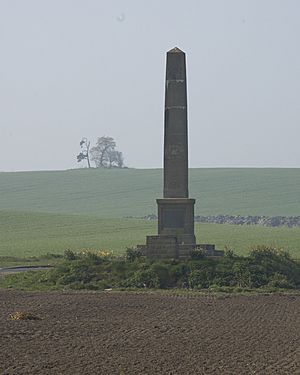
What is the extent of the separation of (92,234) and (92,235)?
3.70 ft

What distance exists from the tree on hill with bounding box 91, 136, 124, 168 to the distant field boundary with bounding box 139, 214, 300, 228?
77.5 m

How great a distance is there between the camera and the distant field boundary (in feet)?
294

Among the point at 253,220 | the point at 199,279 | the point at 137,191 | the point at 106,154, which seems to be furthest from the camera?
the point at 106,154

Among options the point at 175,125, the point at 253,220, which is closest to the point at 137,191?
the point at 253,220

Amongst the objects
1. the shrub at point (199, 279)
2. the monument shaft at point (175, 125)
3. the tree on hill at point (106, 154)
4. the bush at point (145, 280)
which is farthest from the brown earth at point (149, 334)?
the tree on hill at point (106, 154)

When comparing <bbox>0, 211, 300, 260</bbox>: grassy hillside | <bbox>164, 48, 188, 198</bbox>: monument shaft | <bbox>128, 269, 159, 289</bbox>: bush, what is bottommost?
<bbox>0, 211, 300, 260</bbox>: grassy hillside

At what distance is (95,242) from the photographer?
65.2m

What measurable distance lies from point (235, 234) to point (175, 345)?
51659 mm

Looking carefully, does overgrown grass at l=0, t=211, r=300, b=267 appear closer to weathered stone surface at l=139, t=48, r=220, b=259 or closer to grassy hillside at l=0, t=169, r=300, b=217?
weathered stone surface at l=139, t=48, r=220, b=259

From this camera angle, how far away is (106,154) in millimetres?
174250

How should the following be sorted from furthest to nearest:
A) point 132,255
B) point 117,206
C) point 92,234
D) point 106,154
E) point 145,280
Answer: point 106,154
point 117,206
point 92,234
point 132,255
point 145,280

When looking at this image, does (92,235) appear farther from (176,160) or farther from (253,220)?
(176,160)

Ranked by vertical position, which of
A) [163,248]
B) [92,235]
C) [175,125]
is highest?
[175,125]

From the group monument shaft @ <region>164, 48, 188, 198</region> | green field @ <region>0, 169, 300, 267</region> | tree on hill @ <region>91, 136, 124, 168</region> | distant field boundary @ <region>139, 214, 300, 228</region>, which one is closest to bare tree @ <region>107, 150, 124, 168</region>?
tree on hill @ <region>91, 136, 124, 168</region>
